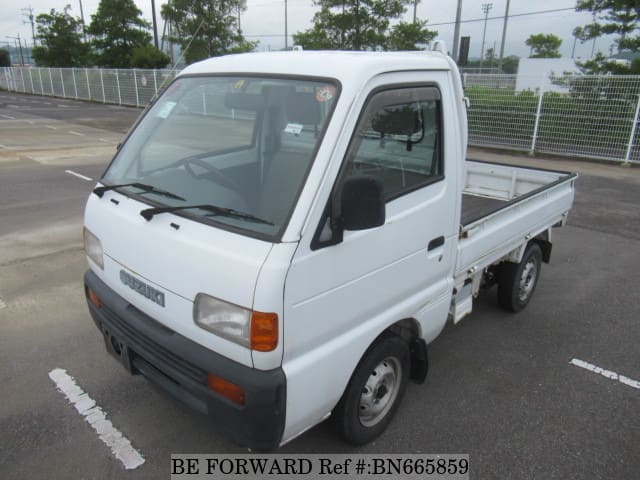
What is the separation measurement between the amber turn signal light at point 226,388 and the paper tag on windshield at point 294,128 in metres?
1.16

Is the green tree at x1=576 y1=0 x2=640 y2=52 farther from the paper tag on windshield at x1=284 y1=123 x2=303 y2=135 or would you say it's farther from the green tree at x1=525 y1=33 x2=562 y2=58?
the green tree at x1=525 y1=33 x2=562 y2=58

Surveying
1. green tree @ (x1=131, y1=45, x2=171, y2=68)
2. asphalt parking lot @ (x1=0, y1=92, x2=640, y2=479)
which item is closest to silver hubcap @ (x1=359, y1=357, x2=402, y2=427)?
asphalt parking lot @ (x1=0, y1=92, x2=640, y2=479)

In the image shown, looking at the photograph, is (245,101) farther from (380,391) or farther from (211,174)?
(380,391)

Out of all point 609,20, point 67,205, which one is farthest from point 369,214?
point 609,20

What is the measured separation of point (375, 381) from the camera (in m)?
2.60

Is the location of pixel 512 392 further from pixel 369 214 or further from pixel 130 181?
pixel 130 181

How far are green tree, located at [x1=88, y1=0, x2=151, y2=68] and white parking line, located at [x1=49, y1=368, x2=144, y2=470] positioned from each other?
34.9m

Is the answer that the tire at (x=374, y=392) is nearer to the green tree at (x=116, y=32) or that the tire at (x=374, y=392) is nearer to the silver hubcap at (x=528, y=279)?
the silver hubcap at (x=528, y=279)

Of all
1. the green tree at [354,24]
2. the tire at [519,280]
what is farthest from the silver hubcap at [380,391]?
the green tree at [354,24]

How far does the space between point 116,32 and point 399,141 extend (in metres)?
36.9

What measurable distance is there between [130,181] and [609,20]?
14664 millimetres

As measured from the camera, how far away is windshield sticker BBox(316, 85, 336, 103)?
6.96 feet

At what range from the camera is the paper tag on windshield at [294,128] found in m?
2.22

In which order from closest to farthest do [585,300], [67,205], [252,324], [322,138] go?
[252,324] < [322,138] < [585,300] < [67,205]
